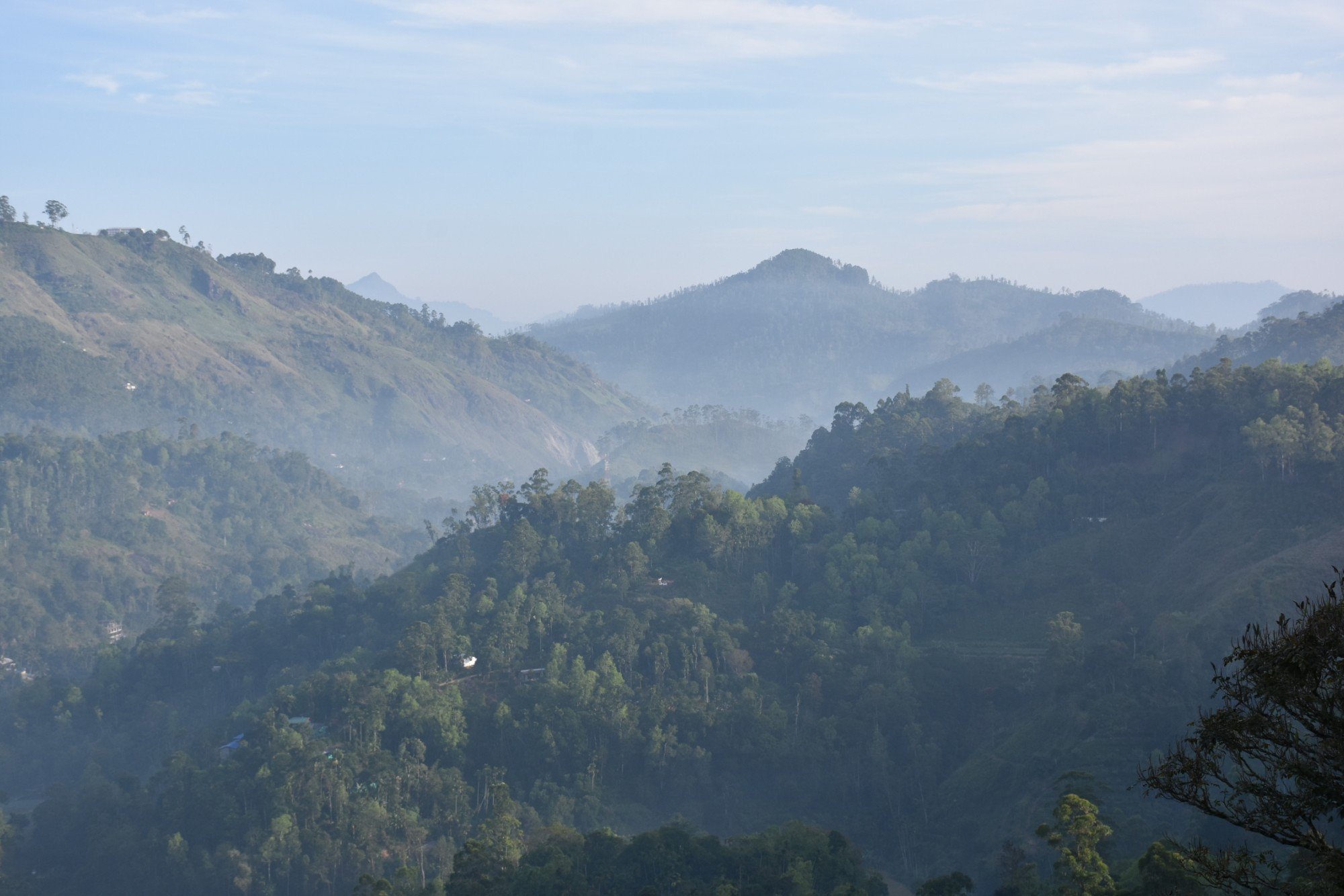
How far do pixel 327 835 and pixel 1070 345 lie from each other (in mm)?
153498

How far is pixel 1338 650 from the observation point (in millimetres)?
7555

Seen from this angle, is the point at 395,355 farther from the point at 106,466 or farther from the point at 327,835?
the point at 327,835

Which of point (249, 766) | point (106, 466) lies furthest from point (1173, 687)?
point (106, 466)

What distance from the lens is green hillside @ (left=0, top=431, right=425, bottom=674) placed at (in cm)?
5984

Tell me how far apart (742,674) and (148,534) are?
48727mm

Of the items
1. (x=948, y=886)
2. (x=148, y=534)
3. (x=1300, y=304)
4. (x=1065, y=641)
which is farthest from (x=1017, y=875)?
(x=1300, y=304)

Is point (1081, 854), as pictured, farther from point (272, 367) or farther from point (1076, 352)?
point (1076, 352)

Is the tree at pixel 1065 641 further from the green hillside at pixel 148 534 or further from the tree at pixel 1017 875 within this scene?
the green hillside at pixel 148 534

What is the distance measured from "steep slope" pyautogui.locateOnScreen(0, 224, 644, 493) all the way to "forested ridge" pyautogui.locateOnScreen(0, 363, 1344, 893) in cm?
6388

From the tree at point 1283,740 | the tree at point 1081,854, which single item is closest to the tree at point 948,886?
the tree at point 1081,854

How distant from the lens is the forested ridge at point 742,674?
30641 mm

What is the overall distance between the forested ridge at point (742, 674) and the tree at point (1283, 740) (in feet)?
44.2

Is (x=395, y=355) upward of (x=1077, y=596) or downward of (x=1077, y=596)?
upward

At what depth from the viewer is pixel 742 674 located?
37.5m
